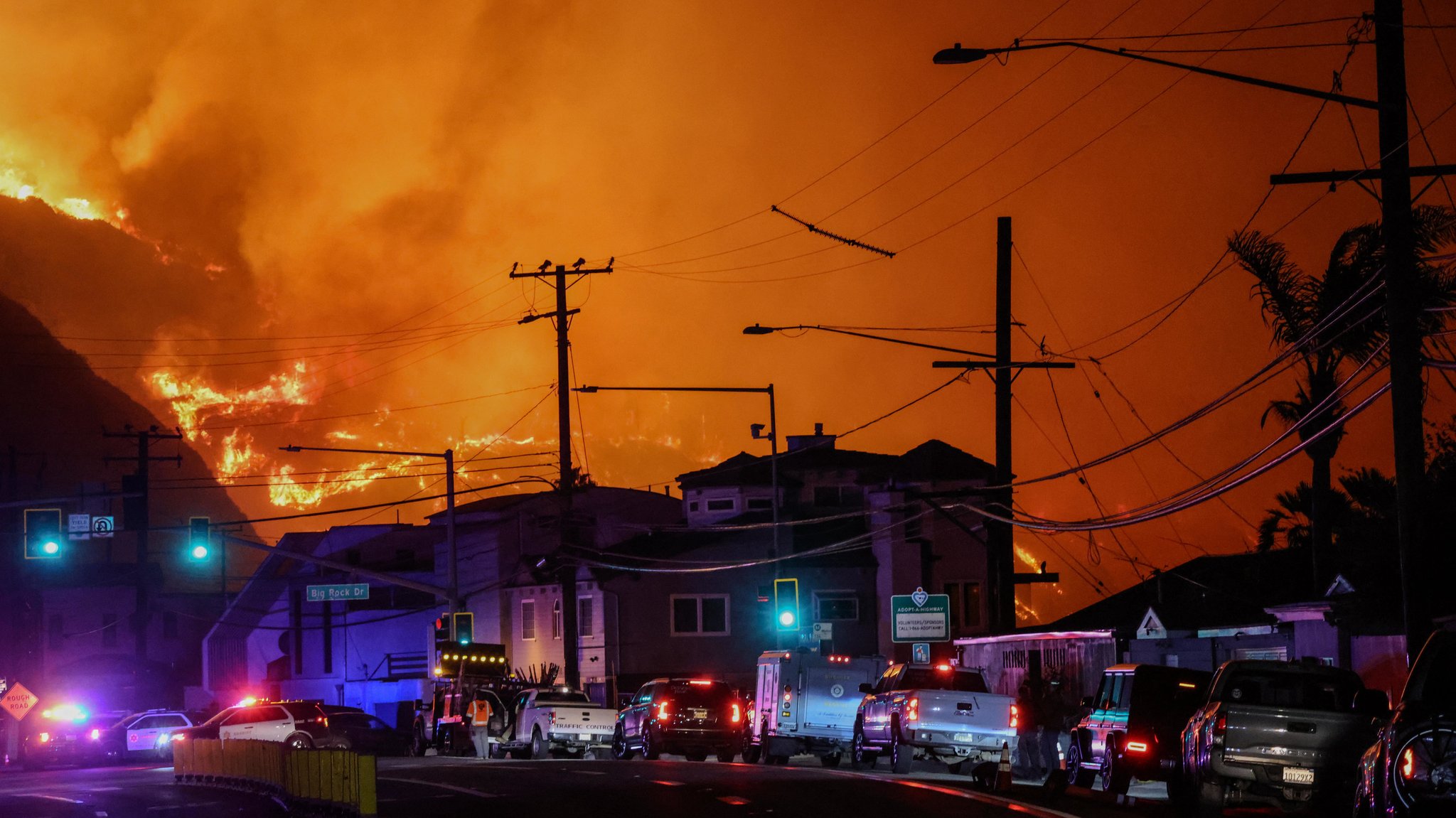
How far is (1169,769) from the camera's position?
2095cm

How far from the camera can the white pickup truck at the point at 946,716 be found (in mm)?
27969

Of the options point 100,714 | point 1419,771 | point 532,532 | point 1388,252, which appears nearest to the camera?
point 1419,771

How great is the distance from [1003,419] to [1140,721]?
1465 cm

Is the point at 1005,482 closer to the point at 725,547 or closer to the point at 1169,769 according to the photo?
the point at 1169,769

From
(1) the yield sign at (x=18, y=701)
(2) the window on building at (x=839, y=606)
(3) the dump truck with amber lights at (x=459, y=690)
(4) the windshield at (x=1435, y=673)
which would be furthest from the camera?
(2) the window on building at (x=839, y=606)

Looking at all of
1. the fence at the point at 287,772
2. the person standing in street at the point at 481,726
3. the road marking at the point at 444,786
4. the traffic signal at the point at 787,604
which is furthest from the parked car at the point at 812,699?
the person standing in street at the point at 481,726

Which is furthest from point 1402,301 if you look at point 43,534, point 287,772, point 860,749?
point 43,534

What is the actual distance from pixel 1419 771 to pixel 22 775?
36.1 m

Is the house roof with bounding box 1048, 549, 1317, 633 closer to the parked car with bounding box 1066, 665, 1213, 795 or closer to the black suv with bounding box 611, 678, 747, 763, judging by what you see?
the black suv with bounding box 611, 678, 747, 763

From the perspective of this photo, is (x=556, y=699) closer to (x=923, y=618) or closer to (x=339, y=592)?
(x=923, y=618)

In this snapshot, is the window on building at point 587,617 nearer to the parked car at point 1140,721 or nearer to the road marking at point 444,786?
the road marking at point 444,786

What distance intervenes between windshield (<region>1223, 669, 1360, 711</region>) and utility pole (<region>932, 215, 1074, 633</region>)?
1609cm

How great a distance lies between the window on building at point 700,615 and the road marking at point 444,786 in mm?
31322

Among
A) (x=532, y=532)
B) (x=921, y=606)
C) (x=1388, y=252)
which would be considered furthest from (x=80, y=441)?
(x=1388, y=252)
